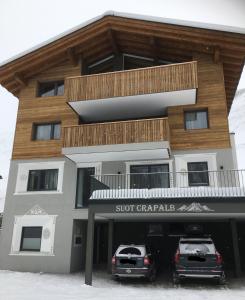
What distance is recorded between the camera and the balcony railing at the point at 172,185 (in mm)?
12922

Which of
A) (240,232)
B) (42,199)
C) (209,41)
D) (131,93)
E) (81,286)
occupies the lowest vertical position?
(81,286)

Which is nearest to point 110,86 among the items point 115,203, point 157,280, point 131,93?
point 131,93

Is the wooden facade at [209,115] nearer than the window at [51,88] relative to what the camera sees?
Yes

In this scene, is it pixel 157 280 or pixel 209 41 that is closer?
pixel 157 280

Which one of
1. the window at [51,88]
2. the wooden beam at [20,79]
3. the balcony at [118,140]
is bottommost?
the balcony at [118,140]

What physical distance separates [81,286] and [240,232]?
1055 cm

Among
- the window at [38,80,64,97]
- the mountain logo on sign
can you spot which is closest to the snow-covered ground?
the mountain logo on sign

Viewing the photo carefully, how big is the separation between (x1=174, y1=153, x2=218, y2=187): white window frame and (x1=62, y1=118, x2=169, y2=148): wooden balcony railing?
1865mm

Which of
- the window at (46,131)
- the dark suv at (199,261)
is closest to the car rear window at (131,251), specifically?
the dark suv at (199,261)

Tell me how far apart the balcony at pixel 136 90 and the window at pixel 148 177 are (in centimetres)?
354

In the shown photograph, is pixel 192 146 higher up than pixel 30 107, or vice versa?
pixel 30 107

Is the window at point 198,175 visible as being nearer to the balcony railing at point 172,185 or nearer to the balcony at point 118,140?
the balcony railing at point 172,185

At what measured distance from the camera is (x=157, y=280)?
1455 cm

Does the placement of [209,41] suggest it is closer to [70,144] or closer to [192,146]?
[192,146]
